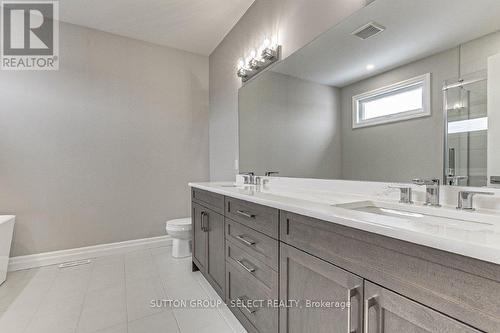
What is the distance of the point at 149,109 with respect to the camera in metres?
2.97

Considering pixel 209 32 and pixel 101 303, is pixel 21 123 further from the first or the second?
pixel 209 32

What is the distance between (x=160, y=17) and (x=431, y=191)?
9.14 ft

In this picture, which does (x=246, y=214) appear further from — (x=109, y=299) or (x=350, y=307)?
(x=109, y=299)

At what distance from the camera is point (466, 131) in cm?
96

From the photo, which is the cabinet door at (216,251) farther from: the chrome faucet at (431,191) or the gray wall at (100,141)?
the gray wall at (100,141)

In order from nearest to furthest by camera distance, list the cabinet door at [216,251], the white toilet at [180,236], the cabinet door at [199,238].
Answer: the cabinet door at [216,251], the cabinet door at [199,238], the white toilet at [180,236]

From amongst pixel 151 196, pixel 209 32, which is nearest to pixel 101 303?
pixel 151 196

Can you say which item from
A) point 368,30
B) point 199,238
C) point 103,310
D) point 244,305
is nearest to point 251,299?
point 244,305

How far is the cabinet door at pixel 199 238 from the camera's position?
1.98 meters

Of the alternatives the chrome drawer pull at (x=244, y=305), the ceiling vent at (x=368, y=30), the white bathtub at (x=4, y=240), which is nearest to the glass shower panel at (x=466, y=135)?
the ceiling vent at (x=368, y=30)

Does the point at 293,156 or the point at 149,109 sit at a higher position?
the point at 149,109

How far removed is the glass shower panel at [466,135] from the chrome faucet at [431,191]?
0.07 meters

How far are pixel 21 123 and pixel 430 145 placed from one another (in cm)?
336

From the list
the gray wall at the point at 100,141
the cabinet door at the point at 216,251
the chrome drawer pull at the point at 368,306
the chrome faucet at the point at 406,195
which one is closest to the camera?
the chrome drawer pull at the point at 368,306
